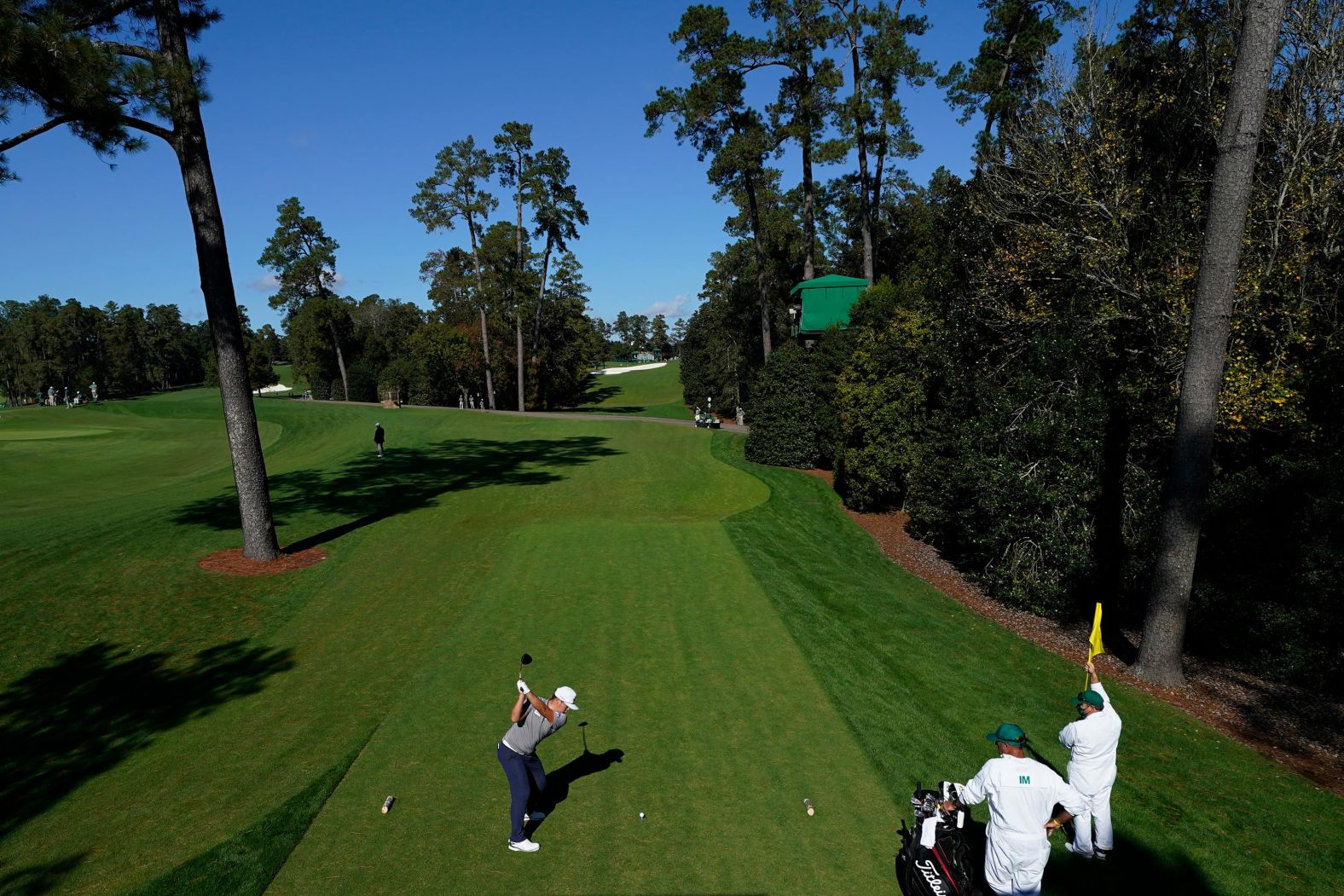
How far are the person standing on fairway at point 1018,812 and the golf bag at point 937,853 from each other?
0.24 meters

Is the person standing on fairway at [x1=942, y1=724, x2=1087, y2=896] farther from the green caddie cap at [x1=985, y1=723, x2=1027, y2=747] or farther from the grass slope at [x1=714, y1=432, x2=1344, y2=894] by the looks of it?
the grass slope at [x1=714, y1=432, x2=1344, y2=894]

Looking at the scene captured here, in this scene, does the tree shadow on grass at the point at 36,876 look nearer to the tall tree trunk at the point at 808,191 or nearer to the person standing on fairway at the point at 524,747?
the person standing on fairway at the point at 524,747

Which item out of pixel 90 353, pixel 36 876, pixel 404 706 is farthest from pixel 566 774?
pixel 90 353

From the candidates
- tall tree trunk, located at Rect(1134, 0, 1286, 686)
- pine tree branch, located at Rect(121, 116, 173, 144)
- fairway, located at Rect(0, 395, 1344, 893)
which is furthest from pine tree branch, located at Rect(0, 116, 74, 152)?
tall tree trunk, located at Rect(1134, 0, 1286, 686)

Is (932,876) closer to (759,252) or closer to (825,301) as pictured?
(825,301)

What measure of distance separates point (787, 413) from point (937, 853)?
2568cm

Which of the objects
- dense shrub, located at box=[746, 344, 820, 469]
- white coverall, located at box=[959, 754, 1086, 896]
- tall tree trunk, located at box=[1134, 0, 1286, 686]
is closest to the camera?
white coverall, located at box=[959, 754, 1086, 896]

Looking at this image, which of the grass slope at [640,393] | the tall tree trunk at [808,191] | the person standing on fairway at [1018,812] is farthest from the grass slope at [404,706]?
the grass slope at [640,393]

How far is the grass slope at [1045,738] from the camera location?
7547 mm

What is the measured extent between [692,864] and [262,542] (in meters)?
13.3

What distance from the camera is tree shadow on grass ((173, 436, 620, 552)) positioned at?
19625 millimetres

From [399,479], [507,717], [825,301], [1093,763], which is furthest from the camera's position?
[825,301]

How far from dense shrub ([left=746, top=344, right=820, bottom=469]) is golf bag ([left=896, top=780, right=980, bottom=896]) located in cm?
2484

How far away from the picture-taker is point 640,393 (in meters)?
95.4
